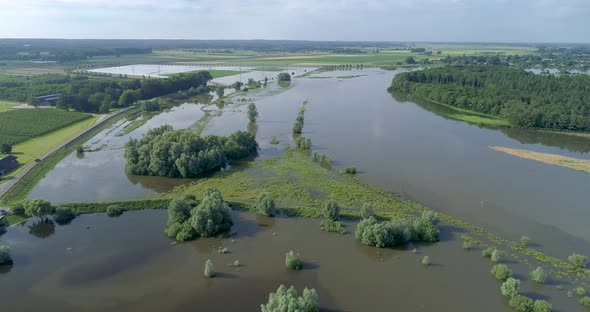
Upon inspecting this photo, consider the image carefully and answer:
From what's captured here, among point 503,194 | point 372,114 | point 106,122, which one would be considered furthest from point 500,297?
point 106,122

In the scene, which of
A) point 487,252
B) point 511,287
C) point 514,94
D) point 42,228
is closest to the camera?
point 511,287

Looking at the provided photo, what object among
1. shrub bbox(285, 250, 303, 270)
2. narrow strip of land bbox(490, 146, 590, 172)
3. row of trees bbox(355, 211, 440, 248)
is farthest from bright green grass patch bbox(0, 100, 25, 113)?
narrow strip of land bbox(490, 146, 590, 172)

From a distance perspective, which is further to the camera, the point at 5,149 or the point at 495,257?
the point at 5,149

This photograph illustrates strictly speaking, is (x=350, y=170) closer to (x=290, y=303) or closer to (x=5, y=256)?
(x=290, y=303)

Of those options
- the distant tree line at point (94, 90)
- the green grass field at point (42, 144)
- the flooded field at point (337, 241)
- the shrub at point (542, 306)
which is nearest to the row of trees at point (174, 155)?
the flooded field at point (337, 241)

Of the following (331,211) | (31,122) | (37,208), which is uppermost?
(31,122)

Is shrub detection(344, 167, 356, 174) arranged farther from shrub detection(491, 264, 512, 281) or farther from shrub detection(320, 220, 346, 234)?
shrub detection(491, 264, 512, 281)

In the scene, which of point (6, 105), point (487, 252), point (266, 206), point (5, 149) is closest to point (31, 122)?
point (5, 149)
